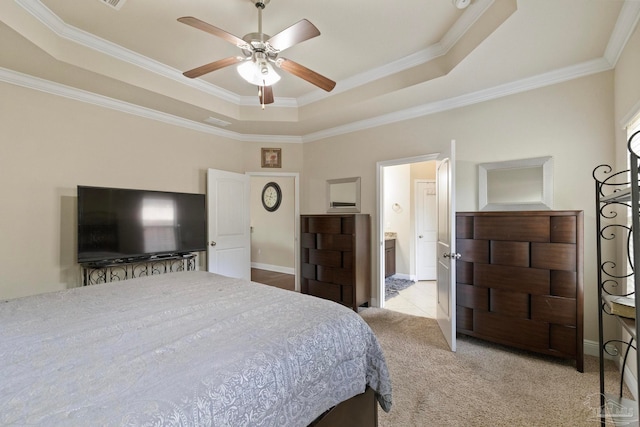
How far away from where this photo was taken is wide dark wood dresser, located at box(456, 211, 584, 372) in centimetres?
236

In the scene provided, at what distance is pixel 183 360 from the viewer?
101 centimetres

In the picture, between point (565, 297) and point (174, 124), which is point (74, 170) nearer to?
point (174, 124)

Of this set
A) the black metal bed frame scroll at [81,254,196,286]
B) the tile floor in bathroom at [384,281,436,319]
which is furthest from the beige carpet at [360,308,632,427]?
the black metal bed frame scroll at [81,254,196,286]

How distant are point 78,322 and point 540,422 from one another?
269cm

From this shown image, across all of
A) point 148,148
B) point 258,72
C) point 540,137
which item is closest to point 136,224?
point 148,148

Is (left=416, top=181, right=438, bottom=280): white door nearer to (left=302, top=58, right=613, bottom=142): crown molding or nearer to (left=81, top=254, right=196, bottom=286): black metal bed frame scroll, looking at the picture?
(left=302, top=58, right=613, bottom=142): crown molding

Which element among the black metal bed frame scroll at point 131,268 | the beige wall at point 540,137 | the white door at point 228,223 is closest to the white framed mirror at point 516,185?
the beige wall at point 540,137

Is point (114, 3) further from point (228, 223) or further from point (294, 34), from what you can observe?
point (228, 223)

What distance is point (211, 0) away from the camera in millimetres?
2098

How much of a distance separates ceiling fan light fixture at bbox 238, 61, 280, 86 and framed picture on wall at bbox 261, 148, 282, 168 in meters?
2.48

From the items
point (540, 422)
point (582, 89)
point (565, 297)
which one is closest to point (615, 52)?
point (582, 89)

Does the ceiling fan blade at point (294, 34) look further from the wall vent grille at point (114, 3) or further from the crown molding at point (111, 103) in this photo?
the crown molding at point (111, 103)

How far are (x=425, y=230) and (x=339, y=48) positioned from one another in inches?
159

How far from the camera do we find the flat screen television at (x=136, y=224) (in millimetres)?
2832
